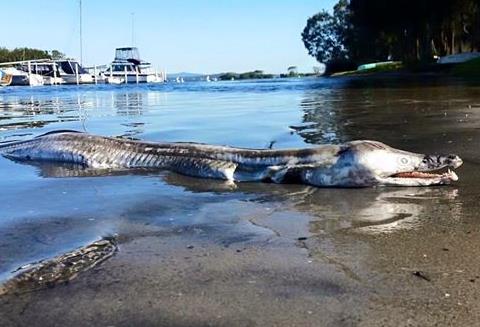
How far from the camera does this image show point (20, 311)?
9.41ft

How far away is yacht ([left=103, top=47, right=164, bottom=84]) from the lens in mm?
111625

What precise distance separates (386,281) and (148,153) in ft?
14.9

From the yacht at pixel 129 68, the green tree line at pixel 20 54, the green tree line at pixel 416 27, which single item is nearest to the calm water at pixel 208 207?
the green tree line at pixel 416 27

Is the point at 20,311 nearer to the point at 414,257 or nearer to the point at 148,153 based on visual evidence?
the point at 414,257

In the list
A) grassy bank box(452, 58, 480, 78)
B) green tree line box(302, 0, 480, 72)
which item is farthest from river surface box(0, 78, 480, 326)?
green tree line box(302, 0, 480, 72)

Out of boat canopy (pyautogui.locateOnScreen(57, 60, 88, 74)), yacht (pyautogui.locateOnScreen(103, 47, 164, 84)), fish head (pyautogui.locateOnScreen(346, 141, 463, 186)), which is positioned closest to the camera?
fish head (pyautogui.locateOnScreen(346, 141, 463, 186))

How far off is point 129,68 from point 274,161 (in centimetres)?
→ 11463

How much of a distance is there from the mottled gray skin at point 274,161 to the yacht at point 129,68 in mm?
103769

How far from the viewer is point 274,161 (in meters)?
6.19

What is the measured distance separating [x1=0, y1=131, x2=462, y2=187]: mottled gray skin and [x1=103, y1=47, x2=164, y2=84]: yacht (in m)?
104

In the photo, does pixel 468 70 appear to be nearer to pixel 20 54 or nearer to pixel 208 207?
pixel 208 207

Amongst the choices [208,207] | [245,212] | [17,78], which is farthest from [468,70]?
[17,78]

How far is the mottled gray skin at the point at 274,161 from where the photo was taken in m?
5.71

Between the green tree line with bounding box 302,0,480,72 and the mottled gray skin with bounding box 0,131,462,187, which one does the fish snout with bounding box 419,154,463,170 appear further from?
the green tree line with bounding box 302,0,480,72
